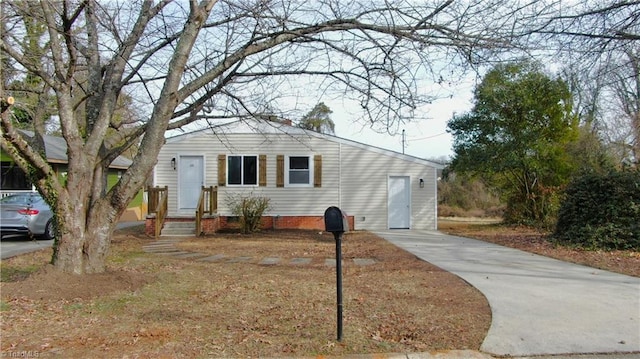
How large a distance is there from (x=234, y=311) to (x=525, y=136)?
15823 mm

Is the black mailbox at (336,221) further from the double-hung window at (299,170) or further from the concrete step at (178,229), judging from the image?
the double-hung window at (299,170)

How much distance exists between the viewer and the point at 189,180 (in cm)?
1830

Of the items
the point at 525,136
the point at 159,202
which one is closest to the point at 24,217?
the point at 159,202

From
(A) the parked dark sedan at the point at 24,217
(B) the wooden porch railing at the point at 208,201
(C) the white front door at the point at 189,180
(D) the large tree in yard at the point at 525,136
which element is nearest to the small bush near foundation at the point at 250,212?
(B) the wooden porch railing at the point at 208,201

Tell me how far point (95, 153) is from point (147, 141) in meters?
0.98

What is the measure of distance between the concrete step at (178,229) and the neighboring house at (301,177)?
6.40 feet

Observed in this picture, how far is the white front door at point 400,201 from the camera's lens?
1891 cm

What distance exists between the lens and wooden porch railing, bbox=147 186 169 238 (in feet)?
50.8

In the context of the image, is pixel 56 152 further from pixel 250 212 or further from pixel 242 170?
pixel 250 212

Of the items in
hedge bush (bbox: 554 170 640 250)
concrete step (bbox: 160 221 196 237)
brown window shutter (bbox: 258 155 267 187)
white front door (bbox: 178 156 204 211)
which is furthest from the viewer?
brown window shutter (bbox: 258 155 267 187)

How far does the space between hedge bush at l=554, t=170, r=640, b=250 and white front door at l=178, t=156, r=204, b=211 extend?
12.3 meters

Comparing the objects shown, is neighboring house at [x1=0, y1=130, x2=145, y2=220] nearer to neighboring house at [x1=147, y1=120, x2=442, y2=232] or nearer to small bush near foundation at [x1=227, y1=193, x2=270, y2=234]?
neighboring house at [x1=147, y1=120, x2=442, y2=232]

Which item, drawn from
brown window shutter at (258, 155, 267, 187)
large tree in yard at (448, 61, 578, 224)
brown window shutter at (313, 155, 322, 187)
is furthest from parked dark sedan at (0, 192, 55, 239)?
large tree in yard at (448, 61, 578, 224)

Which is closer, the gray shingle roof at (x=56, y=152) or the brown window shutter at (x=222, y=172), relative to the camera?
the gray shingle roof at (x=56, y=152)
